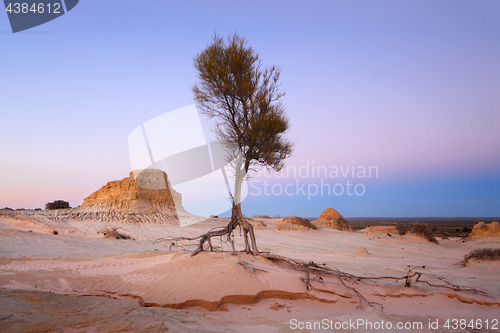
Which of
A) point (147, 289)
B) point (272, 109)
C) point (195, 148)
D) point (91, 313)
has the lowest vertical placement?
point (147, 289)

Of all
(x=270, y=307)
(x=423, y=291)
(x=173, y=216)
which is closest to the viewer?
(x=270, y=307)

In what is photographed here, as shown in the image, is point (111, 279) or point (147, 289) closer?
point (147, 289)

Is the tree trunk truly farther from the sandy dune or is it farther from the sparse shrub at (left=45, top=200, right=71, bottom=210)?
the sparse shrub at (left=45, top=200, right=71, bottom=210)

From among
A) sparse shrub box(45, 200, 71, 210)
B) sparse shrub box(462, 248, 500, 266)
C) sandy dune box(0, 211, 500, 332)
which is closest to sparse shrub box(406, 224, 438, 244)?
sparse shrub box(462, 248, 500, 266)

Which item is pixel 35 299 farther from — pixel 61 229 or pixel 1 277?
pixel 61 229

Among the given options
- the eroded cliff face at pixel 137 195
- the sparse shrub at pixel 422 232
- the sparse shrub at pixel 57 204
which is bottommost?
the sparse shrub at pixel 422 232

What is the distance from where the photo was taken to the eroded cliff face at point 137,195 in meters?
19.3

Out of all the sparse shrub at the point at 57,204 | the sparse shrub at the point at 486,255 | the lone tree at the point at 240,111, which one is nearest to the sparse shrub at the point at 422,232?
the sparse shrub at the point at 486,255

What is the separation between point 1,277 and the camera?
237 inches

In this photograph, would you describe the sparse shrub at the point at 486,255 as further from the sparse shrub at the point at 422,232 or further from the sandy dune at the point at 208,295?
the sparse shrub at the point at 422,232

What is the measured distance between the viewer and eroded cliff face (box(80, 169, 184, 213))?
19297 mm

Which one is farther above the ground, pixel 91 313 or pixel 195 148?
pixel 195 148

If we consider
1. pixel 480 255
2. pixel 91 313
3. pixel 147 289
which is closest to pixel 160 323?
pixel 91 313

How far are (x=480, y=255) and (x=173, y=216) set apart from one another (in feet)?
57.6
